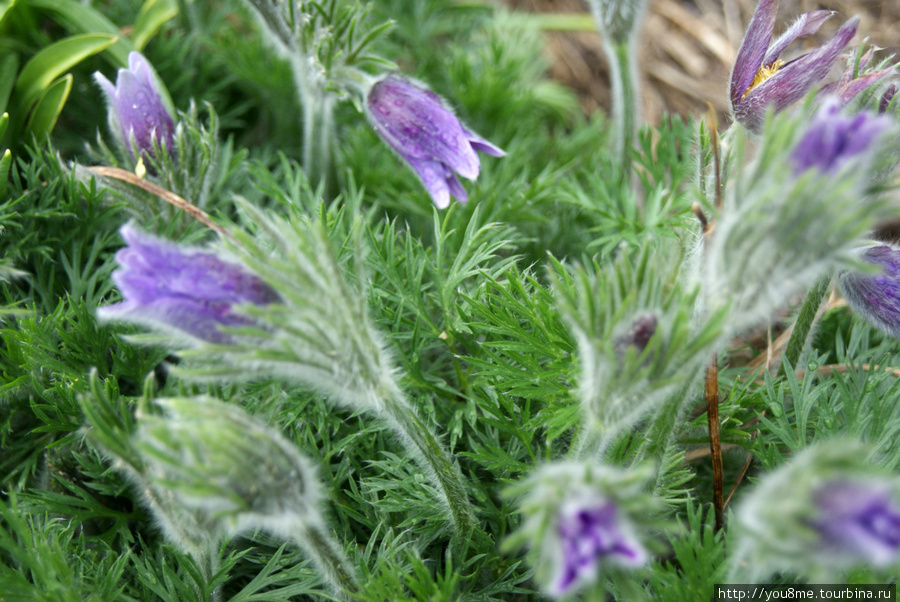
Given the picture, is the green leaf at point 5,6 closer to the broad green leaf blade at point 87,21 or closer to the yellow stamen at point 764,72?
the broad green leaf blade at point 87,21

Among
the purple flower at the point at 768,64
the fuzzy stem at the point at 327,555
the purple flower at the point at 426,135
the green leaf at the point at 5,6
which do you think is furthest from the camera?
the green leaf at the point at 5,6

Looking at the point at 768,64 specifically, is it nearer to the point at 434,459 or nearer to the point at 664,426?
the point at 664,426

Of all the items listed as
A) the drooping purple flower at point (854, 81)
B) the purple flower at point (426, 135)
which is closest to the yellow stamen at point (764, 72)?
the drooping purple flower at point (854, 81)

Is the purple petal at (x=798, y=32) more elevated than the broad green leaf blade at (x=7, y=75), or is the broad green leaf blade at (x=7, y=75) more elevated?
the purple petal at (x=798, y=32)

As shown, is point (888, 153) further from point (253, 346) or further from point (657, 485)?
point (253, 346)

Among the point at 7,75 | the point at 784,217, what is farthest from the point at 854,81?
the point at 7,75

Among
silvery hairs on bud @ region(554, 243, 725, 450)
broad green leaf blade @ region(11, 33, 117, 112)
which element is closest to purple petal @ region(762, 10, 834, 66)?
silvery hairs on bud @ region(554, 243, 725, 450)
